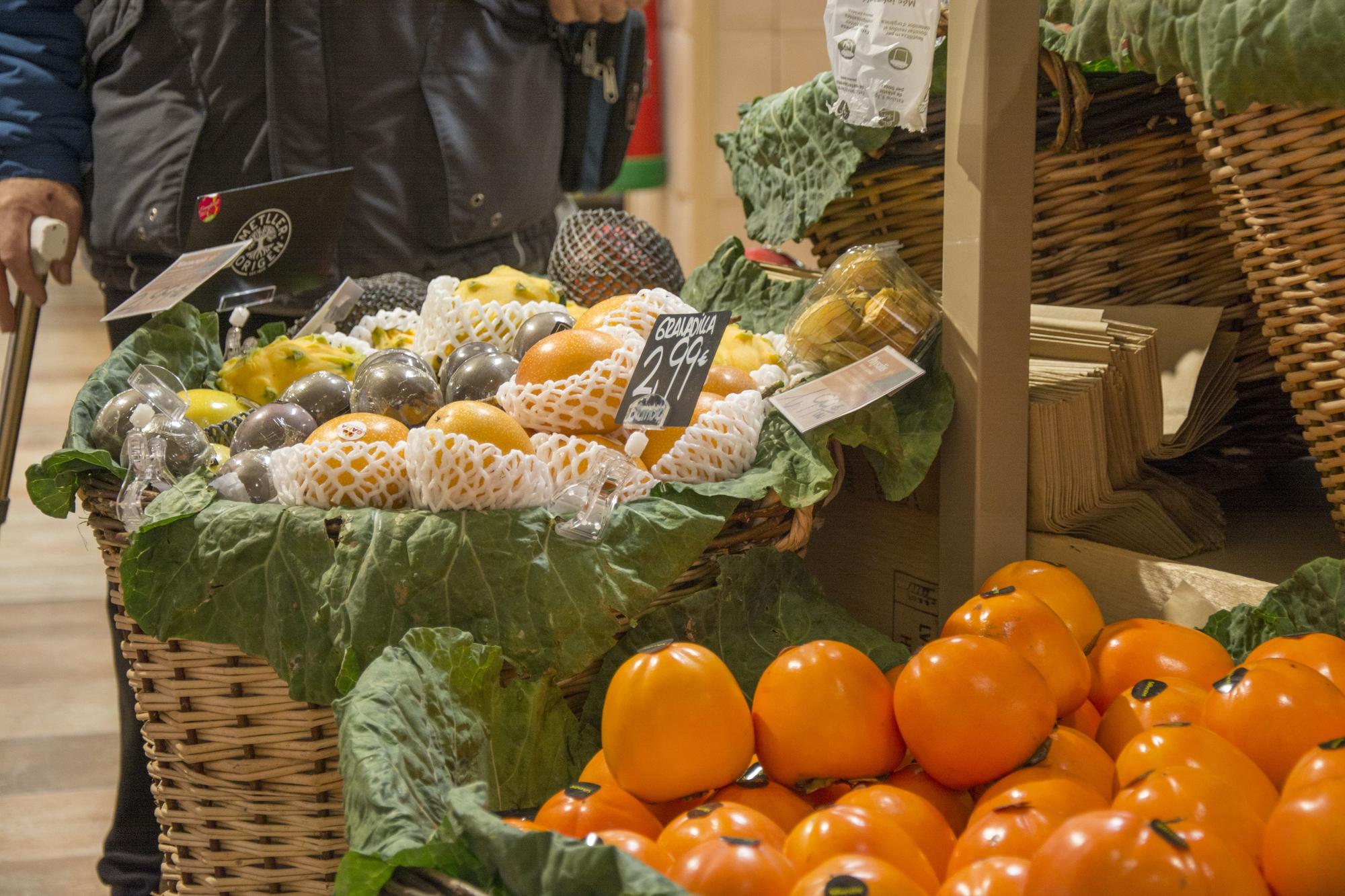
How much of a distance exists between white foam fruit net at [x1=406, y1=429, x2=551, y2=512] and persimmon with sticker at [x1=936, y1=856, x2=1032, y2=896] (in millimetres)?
487

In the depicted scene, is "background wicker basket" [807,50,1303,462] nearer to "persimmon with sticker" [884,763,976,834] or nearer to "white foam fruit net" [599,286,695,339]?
"white foam fruit net" [599,286,695,339]

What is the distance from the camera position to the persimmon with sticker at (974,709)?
2.59ft

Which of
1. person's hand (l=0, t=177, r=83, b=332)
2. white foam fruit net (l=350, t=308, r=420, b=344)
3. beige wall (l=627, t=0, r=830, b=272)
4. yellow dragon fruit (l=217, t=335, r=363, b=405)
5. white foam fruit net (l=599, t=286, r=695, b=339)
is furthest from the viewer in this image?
beige wall (l=627, t=0, r=830, b=272)

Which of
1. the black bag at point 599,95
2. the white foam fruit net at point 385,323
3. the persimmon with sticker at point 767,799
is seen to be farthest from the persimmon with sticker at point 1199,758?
the black bag at point 599,95

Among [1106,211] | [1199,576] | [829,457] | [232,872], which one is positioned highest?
[1106,211]

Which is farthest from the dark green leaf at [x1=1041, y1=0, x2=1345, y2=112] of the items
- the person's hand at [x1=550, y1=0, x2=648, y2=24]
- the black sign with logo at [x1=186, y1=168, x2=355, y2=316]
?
the person's hand at [x1=550, y1=0, x2=648, y2=24]

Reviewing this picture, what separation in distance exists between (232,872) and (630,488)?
51cm

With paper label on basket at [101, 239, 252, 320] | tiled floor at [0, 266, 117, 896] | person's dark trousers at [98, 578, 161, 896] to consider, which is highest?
paper label on basket at [101, 239, 252, 320]

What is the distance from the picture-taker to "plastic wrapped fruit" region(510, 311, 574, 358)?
131 cm

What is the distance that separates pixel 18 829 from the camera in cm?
208

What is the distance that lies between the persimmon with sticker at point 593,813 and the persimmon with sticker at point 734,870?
0.10m

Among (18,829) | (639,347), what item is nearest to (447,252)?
(639,347)

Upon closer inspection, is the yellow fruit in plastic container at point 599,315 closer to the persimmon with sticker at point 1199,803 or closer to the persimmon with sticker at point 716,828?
the persimmon with sticker at point 716,828

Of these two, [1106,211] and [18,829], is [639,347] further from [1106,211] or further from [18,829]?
[18,829]
